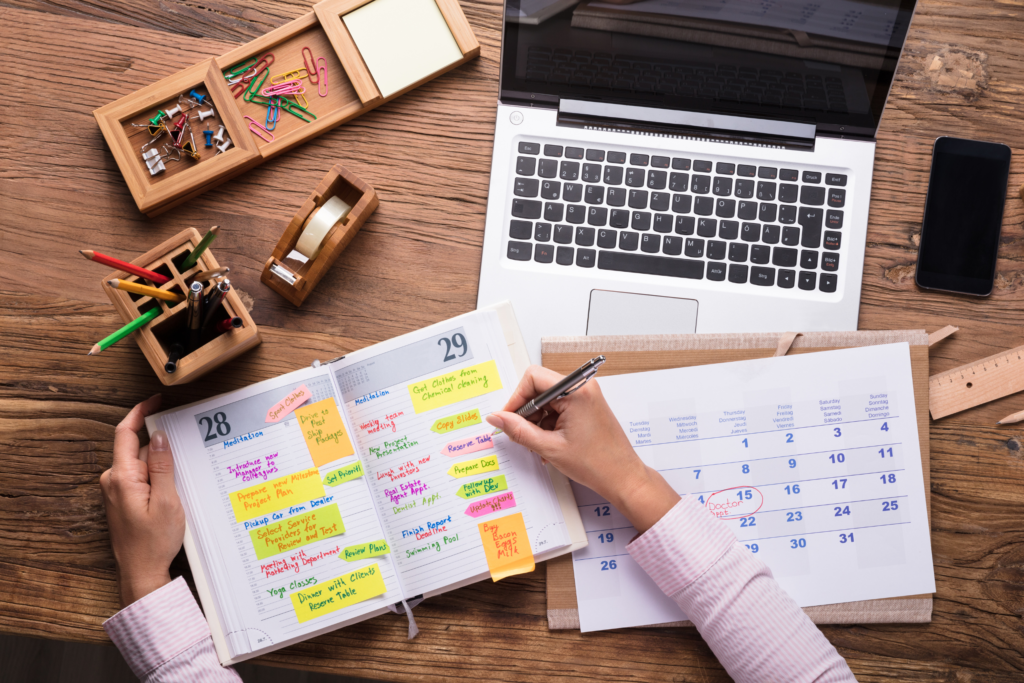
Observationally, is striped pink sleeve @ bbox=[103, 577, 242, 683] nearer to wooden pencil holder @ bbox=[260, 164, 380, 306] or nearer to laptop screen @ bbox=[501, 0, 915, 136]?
wooden pencil holder @ bbox=[260, 164, 380, 306]

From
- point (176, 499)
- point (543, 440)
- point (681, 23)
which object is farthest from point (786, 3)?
point (176, 499)

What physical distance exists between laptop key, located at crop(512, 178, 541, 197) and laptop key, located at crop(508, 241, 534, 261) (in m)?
0.07

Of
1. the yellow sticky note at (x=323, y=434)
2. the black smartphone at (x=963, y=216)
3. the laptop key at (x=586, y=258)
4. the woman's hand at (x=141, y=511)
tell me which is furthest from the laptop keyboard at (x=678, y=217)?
the woman's hand at (x=141, y=511)

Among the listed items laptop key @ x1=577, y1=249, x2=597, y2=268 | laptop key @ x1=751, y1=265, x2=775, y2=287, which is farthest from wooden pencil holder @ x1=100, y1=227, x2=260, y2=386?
laptop key @ x1=751, y1=265, x2=775, y2=287

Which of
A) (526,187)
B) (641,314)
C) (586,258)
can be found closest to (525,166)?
(526,187)

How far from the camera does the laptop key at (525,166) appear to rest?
3.06ft

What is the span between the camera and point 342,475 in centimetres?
87

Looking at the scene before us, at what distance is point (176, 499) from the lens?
0.85 meters

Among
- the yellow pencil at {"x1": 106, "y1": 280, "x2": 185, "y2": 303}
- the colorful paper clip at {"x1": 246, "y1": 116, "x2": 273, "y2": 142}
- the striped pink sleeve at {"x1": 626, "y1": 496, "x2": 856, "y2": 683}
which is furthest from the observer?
the colorful paper clip at {"x1": 246, "y1": 116, "x2": 273, "y2": 142}

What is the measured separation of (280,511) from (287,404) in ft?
0.48

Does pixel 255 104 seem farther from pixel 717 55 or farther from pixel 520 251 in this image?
pixel 717 55

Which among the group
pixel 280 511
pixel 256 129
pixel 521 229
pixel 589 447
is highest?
pixel 256 129

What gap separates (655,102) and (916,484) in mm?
670

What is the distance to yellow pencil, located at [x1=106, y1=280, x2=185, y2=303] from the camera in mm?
691
